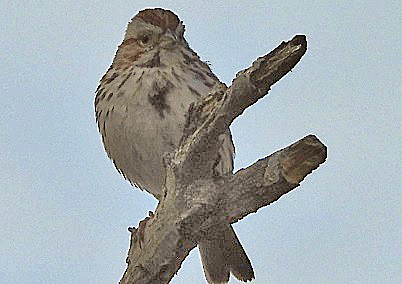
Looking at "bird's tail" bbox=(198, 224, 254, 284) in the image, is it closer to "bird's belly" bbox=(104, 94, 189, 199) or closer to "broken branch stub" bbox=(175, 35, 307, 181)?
"bird's belly" bbox=(104, 94, 189, 199)

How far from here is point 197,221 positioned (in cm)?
355

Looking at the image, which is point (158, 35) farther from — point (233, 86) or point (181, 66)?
point (233, 86)

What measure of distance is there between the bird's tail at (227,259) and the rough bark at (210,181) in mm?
1340

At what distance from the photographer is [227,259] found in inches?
203

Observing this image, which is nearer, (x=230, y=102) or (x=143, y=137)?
(x=230, y=102)

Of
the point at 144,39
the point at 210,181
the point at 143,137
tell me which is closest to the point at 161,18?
the point at 144,39

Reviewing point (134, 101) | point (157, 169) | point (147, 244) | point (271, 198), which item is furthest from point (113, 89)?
point (271, 198)

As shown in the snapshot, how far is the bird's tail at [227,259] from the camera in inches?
201

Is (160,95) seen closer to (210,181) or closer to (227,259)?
(227,259)

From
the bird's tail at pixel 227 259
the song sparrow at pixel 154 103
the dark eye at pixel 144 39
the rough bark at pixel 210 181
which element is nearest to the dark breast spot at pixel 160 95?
the song sparrow at pixel 154 103

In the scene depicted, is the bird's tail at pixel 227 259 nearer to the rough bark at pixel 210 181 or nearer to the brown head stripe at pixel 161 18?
the rough bark at pixel 210 181

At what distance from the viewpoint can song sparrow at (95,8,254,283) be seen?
17.1 feet

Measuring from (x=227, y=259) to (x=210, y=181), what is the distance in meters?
1.70

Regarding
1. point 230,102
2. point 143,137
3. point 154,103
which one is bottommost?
point 230,102
